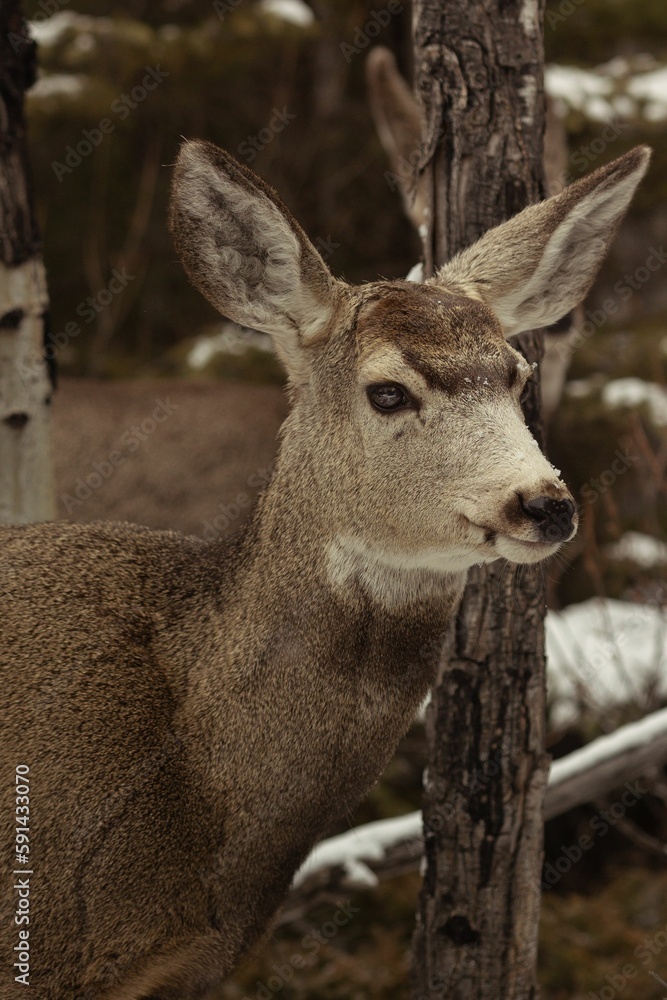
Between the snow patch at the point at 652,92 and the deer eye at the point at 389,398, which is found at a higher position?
the snow patch at the point at 652,92

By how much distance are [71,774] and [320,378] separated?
141 centimetres

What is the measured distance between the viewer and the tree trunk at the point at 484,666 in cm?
454

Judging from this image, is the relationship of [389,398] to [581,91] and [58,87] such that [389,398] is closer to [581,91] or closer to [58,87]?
[581,91]

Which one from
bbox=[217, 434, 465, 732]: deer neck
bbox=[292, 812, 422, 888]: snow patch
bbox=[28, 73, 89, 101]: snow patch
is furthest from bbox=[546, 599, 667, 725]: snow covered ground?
bbox=[28, 73, 89, 101]: snow patch

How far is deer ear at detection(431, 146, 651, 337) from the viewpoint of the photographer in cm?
407

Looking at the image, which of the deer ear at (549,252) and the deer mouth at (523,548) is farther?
the deer ear at (549,252)

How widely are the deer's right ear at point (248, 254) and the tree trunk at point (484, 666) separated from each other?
0.94 m

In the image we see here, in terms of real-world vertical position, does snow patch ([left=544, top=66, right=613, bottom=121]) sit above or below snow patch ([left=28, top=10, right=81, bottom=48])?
below

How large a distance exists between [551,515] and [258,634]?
109cm

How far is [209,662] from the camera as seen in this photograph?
3889mm

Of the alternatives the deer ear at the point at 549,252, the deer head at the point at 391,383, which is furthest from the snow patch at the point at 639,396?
the deer head at the point at 391,383

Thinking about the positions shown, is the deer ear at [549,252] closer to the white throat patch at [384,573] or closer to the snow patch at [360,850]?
the white throat patch at [384,573]

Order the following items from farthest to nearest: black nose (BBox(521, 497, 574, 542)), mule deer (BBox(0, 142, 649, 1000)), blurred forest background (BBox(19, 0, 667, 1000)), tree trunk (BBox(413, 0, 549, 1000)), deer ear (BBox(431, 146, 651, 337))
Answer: blurred forest background (BBox(19, 0, 667, 1000)) < tree trunk (BBox(413, 0, 549, 1000)) < deer ear (BBox(431, 146, 651, 337)) < mule deer (BBox(0, 142, 649, 1000)) < black nose (BBox(521, 497, 574, 542))

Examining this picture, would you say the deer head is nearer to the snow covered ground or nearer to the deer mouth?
the deer mouth
